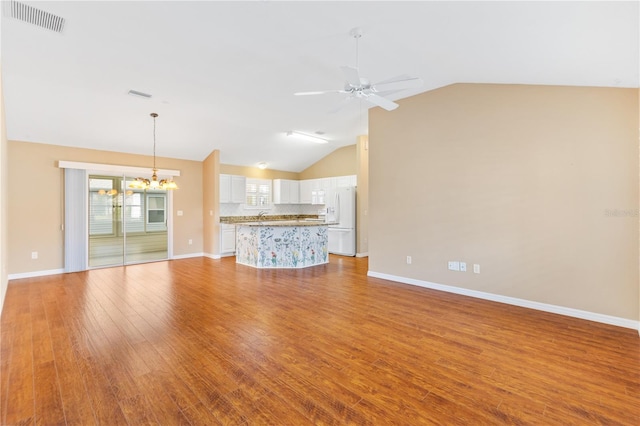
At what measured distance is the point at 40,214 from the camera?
576 cm

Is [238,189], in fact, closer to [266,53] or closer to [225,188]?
[225,188]

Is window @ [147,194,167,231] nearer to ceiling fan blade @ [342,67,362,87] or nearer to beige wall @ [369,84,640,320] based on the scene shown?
beige wall @ [369,84,640,320]

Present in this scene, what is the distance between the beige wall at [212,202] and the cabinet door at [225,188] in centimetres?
35

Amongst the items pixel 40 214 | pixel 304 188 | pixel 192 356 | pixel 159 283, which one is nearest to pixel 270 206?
pixel 304 188

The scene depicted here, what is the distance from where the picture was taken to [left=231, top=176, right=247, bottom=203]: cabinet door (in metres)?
8.41

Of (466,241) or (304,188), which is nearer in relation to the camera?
(466,241)

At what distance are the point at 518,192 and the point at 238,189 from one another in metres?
6.85

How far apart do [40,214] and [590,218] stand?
909cm

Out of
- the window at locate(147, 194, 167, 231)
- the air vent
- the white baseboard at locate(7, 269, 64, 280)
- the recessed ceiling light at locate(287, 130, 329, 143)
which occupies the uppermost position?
the recessed ceiling light at locate(287, 130, 329, 143)

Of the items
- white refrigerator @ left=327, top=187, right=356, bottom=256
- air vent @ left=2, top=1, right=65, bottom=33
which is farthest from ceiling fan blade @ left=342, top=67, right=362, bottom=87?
white refrigerator @ left=327, top=187, right=356, bottom=256

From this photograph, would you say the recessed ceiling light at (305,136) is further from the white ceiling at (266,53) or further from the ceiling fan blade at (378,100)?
the ceiling fan blade at (378,100)

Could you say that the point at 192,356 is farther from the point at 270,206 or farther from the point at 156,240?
the point at 270,206

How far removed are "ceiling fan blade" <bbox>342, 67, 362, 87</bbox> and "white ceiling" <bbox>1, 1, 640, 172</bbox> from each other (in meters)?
0.55

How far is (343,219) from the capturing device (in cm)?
795
